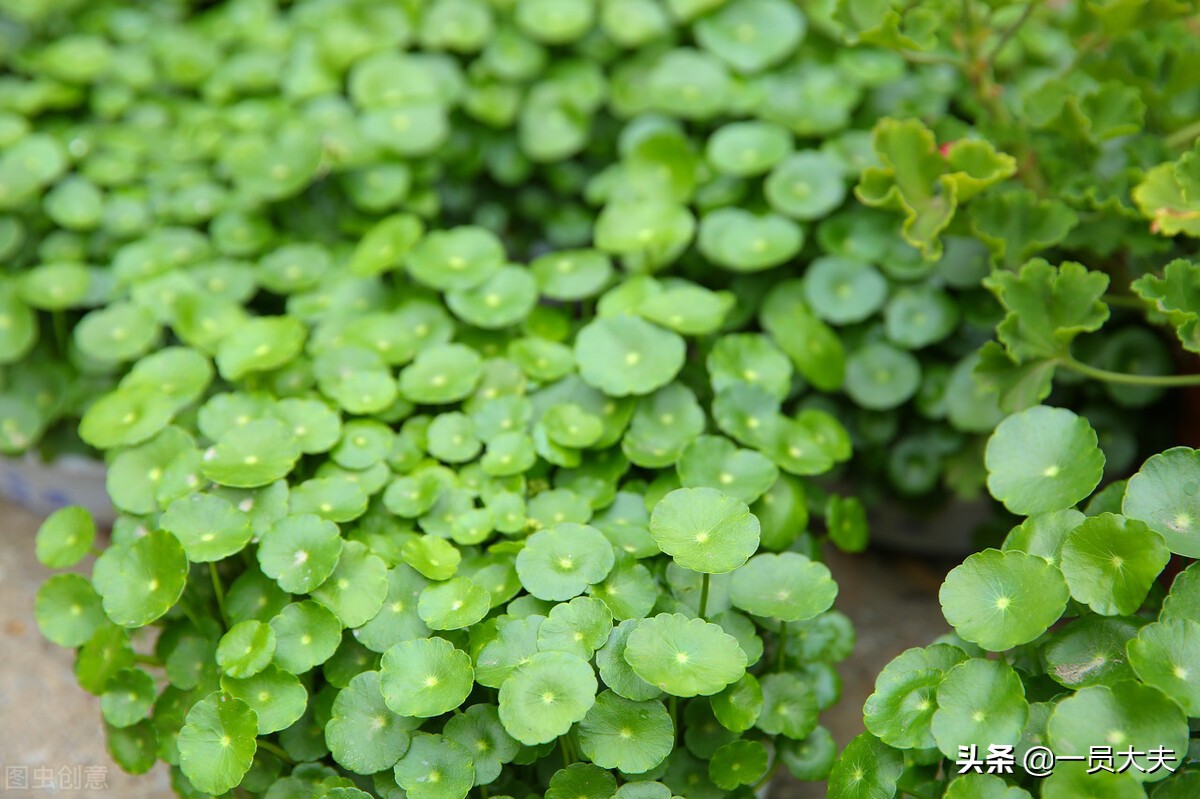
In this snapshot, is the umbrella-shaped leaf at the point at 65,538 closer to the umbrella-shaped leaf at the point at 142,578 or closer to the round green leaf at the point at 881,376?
the umbrella-shaped leaf at the point at 142,578

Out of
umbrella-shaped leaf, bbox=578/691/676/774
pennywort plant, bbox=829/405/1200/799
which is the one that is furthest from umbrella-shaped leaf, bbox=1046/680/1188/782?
umbrella-shaped leaf, bbox=578/691/676/774

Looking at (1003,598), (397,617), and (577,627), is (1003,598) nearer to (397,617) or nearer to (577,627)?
(577,627)

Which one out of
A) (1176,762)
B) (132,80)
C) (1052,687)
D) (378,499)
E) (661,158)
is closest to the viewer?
(1176,762)

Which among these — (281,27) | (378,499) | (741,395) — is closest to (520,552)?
(378,499)

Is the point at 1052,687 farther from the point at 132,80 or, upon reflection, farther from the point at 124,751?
the point at 132,80

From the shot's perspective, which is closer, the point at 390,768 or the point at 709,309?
the point at 390,768

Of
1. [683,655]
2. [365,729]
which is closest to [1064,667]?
[683,655]

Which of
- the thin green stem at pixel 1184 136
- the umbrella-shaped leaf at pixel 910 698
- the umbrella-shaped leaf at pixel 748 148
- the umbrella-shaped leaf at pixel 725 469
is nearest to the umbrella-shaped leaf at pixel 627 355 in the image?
the umbrella-shaped leaf at pixel 725 469

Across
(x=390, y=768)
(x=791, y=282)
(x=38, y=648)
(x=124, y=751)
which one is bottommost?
(x=38, y=648)
